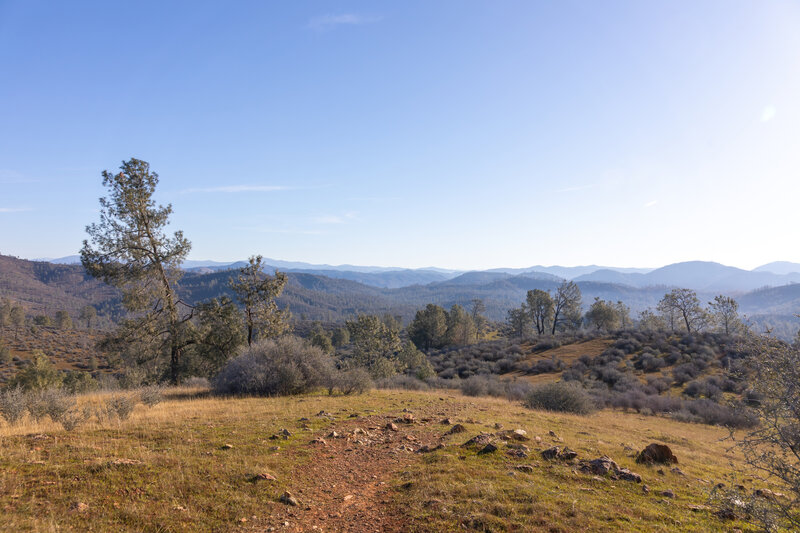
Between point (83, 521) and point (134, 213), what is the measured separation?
20.9 metres

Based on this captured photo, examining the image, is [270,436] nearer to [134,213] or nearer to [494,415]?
[494,415]

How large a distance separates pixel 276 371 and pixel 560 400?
53.4 ft

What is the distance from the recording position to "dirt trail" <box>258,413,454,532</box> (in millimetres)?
6074

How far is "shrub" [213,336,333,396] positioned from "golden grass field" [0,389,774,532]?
21.3 feet

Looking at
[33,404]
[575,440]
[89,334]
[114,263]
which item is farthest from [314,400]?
[89,334]

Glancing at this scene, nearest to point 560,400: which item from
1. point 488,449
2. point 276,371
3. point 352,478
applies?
point 488,449

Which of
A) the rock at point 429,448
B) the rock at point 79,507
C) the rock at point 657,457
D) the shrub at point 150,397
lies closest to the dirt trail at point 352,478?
the rock at point 429,448

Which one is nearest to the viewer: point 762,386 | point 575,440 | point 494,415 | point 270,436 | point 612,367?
point 762,386

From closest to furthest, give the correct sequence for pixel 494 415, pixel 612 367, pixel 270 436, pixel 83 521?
pixel 83 521 → pixel 270 436 → pixel 494 415 → pixel 612 367

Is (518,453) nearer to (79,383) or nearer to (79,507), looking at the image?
(79,507)

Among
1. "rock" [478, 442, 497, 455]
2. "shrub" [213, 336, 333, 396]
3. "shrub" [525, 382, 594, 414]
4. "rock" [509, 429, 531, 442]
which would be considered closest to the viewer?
"rock" [478, 442, 497, 455]

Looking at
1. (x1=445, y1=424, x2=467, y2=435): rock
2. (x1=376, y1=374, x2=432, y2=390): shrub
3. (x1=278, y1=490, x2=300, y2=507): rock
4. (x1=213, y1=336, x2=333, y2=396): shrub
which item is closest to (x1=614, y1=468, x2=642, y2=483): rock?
(x1=445, y1=424, x2=467, y2=435): rock

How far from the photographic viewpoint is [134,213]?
2134cm

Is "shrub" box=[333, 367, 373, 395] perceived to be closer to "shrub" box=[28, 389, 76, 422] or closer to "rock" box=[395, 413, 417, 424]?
"rock" box=[395, 413, 417, 424]
